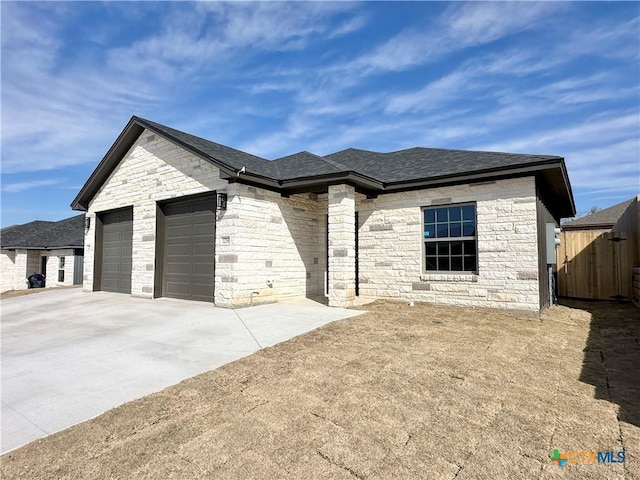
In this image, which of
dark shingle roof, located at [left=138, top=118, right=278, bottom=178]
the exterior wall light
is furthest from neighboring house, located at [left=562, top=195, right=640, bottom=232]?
the exterior wall light

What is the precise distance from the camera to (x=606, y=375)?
13.2 ft

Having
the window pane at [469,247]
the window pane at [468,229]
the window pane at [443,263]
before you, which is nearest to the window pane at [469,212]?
the window pane at [468,229]

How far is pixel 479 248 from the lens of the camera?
835 cm

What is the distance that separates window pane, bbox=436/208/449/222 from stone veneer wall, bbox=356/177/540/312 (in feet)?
0.81

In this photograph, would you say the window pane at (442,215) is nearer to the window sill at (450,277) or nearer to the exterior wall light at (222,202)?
the window sill at (450,277)

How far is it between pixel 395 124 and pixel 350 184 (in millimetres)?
7169

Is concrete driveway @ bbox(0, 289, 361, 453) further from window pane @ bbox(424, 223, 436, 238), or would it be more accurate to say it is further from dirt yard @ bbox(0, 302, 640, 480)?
window pane @ bbox(424, 223, 436, 238)

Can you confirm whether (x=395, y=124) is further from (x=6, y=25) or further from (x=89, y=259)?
(x=89, y=259)

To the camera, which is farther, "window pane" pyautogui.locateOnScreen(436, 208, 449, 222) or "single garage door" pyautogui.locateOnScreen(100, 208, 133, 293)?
"single garage door" pyautogui.locateOnScreen(100, 208, 133, 293)

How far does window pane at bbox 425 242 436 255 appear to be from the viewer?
29.9ft

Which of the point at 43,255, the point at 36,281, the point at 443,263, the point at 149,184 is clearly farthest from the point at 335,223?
the point at 43,255

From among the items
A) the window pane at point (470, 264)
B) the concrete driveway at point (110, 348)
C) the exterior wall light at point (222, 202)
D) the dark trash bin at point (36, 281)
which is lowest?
the dark trash bin at point (36, 281)

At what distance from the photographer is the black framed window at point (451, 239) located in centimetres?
863

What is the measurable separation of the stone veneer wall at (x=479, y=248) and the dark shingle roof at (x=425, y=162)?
484 mm
